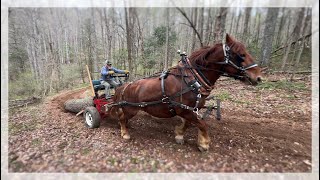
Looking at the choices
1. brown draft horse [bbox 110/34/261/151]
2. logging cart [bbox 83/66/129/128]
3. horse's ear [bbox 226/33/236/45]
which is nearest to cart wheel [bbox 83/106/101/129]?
logging cart [bbox 83/66/129/128]

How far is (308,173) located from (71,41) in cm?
3282

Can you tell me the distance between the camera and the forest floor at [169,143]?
13.4ft

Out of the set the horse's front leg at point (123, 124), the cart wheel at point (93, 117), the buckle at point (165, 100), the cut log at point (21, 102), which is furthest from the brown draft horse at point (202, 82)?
the cut log at point (21, 102)

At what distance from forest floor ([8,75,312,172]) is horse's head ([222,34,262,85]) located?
1.73m

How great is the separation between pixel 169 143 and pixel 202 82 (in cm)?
190

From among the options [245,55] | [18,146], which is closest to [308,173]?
[245,55]

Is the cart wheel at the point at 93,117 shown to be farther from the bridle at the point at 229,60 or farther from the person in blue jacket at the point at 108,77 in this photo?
the bridle at the point at 229,60

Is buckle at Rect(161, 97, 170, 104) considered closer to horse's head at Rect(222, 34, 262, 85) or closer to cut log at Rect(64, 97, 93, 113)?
horse's head at Rect(222, 34, 262, 85)

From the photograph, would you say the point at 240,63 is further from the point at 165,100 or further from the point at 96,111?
the point at 96,111

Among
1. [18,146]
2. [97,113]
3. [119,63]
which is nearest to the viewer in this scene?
[18,146]

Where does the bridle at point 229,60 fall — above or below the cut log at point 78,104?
above

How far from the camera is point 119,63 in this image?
20234mm

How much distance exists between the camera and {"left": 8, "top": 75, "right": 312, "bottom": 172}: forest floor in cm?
408

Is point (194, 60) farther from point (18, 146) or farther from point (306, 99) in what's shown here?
point (306, 99)
